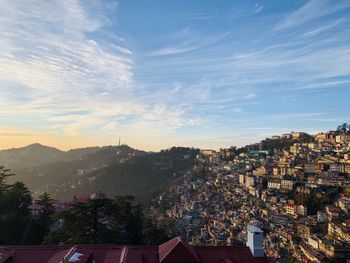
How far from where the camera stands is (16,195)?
969 inches

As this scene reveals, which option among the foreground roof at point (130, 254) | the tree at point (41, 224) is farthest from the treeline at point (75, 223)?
the foreground roof at point (130, 254)

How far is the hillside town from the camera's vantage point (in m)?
44.8

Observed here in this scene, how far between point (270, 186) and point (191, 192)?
795 inches

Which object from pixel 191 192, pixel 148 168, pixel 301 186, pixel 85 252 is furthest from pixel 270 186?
pixel 85 252

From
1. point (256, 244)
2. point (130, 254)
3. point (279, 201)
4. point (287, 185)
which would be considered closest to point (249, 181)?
point (287, 185)

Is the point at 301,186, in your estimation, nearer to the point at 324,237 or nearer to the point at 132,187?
the point at 324,237

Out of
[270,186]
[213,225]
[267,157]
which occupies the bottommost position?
[213,225]

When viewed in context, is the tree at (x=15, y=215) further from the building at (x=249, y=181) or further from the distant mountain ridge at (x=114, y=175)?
the distant mountain ridge at (x=114, y=175)

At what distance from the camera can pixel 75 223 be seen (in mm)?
19719

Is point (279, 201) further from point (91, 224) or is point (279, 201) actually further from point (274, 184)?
point (91, 224)

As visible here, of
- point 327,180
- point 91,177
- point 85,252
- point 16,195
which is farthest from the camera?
point 91,177

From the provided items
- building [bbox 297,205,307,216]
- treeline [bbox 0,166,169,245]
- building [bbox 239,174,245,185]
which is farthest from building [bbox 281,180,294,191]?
treeline [bbox 0,166,169,245]

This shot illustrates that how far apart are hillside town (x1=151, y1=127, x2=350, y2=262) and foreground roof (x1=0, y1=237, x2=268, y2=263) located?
54.2 ft

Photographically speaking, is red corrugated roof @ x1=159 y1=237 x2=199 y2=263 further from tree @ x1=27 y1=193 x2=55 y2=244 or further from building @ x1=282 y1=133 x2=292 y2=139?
building @ x1=282 y1=133 x2=292 y2=139
